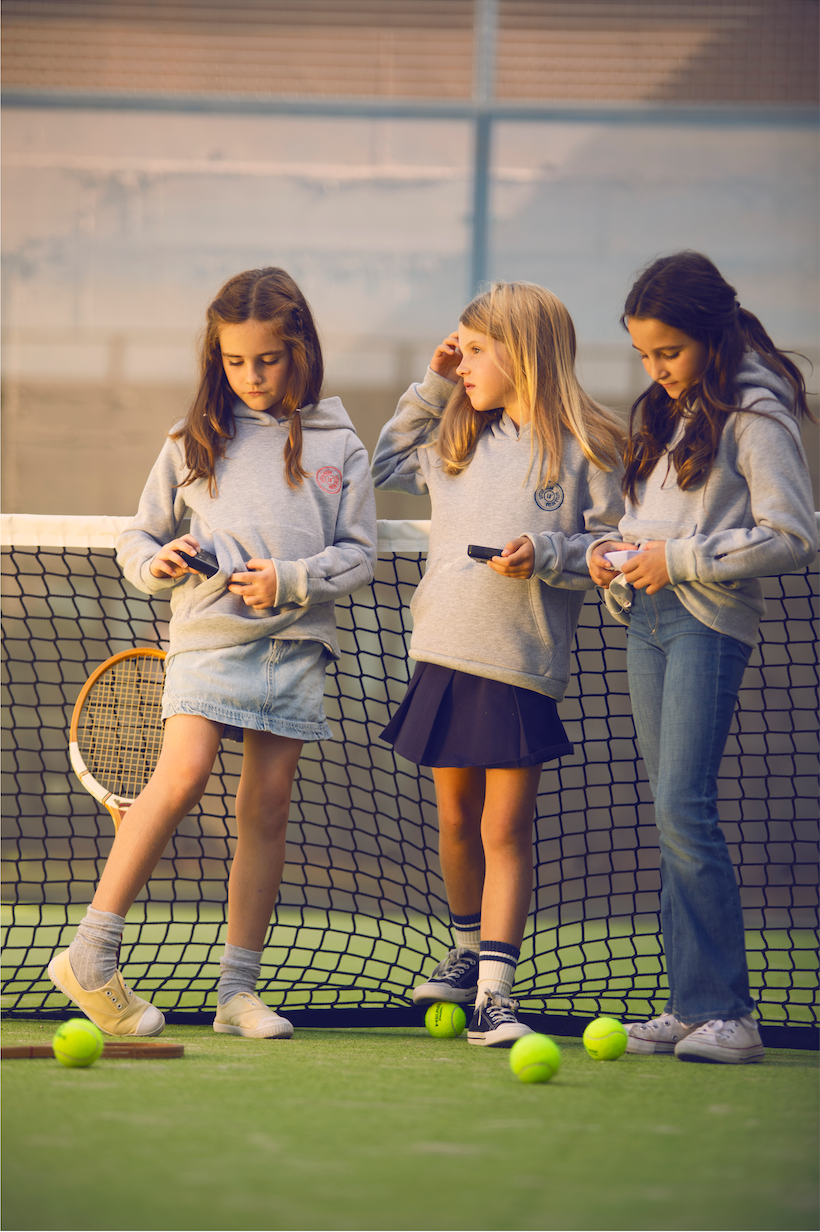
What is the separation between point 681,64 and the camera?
5.09 metres

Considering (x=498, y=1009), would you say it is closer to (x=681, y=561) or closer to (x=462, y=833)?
(x=462, y=833)

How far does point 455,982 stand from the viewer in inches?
85.6

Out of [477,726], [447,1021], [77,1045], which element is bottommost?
[447,1021]

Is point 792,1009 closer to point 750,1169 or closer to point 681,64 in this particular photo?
point 750,1169

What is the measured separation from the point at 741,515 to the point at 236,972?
1.18 metres

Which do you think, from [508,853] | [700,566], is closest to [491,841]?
[508,853]

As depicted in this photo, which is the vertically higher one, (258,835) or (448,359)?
(448,359)

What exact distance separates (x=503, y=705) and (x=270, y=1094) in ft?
2.55

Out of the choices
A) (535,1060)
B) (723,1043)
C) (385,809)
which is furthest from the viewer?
(385,809)

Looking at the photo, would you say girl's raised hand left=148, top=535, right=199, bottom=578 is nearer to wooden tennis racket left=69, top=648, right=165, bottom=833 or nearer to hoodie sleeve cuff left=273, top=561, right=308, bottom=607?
hoodie sleeve cuff left=273, top=561, right=308, bottom=607

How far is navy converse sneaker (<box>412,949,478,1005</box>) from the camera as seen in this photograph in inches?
85.1

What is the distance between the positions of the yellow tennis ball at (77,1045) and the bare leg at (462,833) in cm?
72

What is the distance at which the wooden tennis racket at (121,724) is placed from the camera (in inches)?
89.3

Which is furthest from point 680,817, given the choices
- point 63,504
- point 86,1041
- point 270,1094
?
point 63,504
